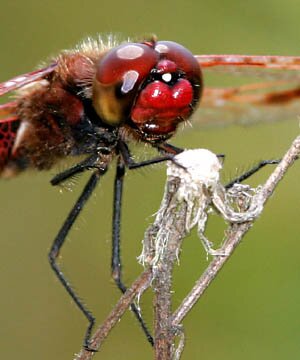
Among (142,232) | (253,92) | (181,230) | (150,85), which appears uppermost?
(150,85)

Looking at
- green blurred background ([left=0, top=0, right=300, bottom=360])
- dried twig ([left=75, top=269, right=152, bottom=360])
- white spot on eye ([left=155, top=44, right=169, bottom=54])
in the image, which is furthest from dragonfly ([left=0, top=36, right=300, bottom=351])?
dried twig ([left=75, top=269, right=152, bottom=360])

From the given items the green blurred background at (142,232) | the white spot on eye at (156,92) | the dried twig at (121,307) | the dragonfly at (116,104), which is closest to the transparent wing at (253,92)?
the dragonfly at (116,104)

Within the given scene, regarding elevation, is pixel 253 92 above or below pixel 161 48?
below

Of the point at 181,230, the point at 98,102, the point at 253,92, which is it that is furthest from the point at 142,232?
the point at 181,230

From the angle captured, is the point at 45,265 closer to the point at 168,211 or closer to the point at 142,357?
the point at 142,357

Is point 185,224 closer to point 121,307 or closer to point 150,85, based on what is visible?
point 121,307

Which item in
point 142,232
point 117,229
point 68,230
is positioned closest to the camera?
point 117,229

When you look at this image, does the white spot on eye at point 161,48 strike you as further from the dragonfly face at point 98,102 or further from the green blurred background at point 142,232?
the green blurred background at point 142,232

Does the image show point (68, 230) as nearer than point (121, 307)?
No

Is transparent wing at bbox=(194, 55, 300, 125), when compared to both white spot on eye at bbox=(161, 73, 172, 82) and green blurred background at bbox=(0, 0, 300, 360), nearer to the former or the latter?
green blurred background at bbox=(0, 0, 300, 360)
